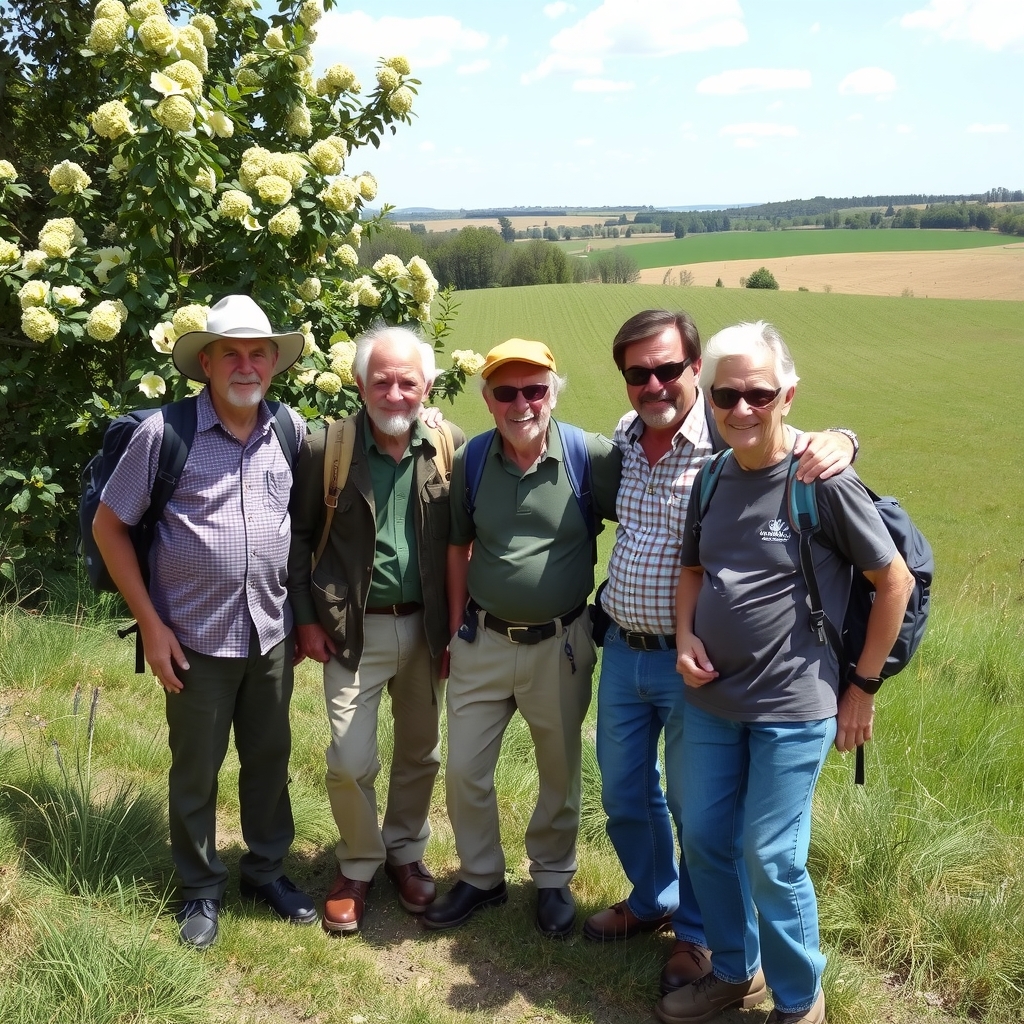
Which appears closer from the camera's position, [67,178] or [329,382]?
[67,178]

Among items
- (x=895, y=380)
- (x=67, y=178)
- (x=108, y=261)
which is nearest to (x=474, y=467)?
(x=108, y=261)

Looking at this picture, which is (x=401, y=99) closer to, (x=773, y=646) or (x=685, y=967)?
(x=773, y=646)

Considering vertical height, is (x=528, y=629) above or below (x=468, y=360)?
below

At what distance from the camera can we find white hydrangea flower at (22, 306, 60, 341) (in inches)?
207

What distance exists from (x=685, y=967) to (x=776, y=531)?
1.59 metres

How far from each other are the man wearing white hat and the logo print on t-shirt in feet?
5.29

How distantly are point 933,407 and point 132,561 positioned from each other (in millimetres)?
39099

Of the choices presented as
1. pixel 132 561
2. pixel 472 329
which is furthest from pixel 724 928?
pixel 472 329

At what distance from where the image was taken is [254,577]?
3.27 meters

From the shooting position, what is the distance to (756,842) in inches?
110

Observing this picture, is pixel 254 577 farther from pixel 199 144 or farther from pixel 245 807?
pixel 199 144

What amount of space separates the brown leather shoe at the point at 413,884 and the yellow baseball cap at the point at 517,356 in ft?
6.46

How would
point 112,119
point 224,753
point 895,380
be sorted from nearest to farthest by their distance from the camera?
point 224,753 < point 112,119 < point 895,380

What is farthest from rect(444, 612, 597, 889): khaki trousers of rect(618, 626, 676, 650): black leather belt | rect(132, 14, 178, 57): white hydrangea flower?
rect(132, 14, 178, 57): white hydrangea flower
